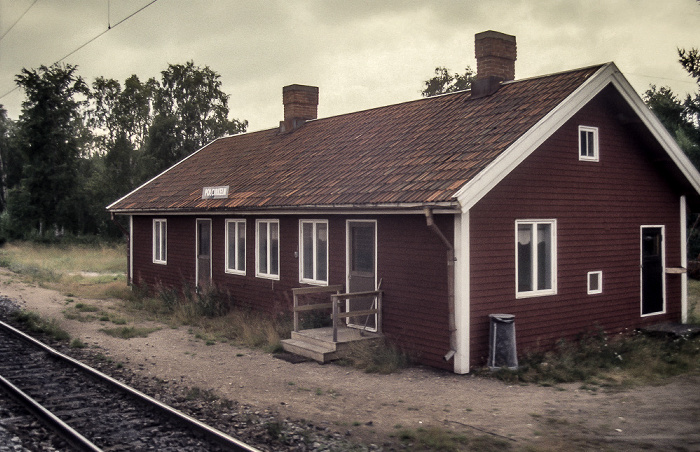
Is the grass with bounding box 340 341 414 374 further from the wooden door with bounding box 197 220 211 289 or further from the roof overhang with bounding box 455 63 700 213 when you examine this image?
the wooden door with bounding box 197 220 211 289

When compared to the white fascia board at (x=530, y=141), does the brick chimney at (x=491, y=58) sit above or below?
above

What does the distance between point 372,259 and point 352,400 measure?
151 inches

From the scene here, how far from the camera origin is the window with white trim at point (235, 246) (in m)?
15.9

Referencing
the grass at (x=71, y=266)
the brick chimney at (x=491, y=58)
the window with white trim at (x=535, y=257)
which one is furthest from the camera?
Answer: the grass at (x=71, y=266)

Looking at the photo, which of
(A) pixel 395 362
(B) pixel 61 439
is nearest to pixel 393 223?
(A) pixel 395 362

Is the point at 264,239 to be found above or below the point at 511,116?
below

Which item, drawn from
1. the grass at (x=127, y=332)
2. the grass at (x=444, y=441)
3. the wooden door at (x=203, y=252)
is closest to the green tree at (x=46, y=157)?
the wooden door at (x=203, y=252)

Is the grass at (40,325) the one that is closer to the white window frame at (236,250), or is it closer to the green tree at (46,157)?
the white window frame at (236,250)

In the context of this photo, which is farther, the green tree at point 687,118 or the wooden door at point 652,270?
the green tree at point 687,118

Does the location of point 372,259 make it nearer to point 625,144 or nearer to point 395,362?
point 395,362

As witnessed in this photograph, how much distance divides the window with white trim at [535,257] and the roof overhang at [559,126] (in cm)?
130

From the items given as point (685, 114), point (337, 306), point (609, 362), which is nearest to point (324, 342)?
point (337, 306)

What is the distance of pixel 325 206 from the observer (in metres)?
12.0

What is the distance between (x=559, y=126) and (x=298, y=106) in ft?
34.3
